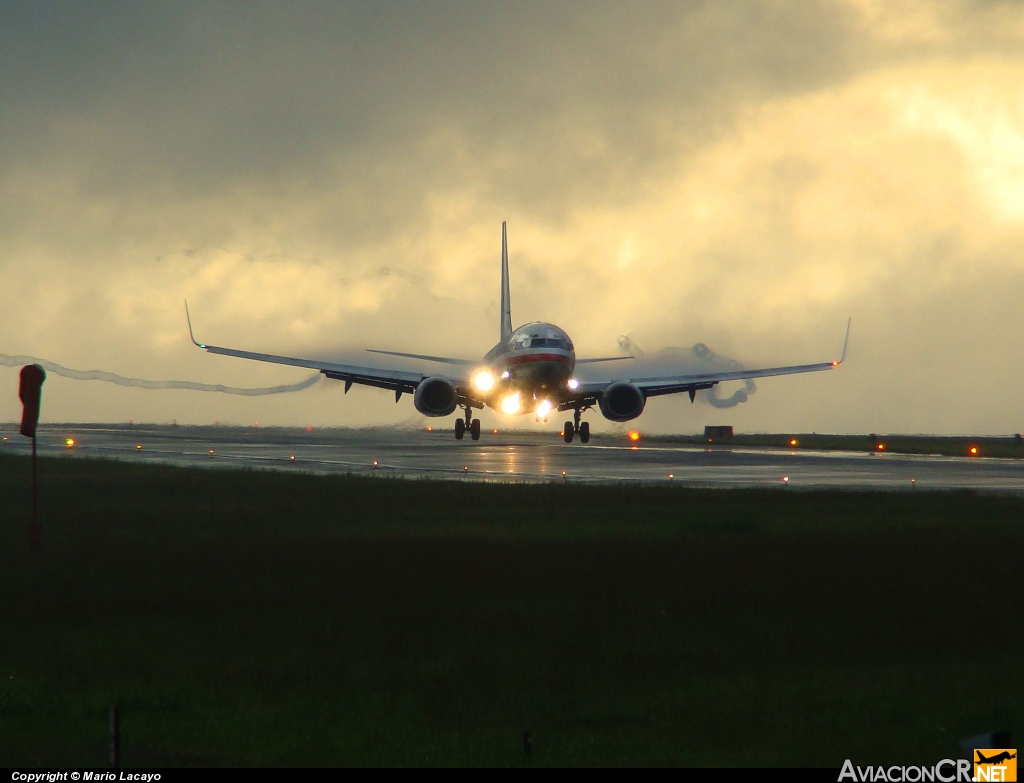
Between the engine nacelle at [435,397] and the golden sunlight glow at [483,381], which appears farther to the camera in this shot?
the golden sunlight glow at [483,381]

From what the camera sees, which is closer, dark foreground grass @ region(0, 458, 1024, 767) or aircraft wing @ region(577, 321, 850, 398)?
dark foreground grass @ region(0, 458, 1024, 767)

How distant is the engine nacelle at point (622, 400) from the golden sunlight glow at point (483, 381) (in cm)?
643

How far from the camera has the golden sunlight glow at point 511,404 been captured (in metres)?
59.5

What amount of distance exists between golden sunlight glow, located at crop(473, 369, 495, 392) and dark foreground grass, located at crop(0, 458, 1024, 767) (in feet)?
122

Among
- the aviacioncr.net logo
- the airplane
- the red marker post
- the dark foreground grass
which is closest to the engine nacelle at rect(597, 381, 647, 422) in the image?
the airplane

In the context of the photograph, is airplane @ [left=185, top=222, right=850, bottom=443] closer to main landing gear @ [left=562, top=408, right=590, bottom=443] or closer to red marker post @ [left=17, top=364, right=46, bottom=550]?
main landing gear @ [left=562, top=408, right=590, bottom=443]

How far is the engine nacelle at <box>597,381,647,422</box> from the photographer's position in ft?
211

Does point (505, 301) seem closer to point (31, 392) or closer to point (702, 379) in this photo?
point (702, 379)

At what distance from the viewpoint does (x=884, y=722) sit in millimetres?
10367

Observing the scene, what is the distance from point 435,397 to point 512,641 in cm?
4945

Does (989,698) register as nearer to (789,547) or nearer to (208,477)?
(789,547)

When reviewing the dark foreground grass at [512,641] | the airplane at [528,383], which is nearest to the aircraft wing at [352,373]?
the airplane at [528,383]

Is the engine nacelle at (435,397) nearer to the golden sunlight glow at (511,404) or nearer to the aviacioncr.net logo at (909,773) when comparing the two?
the golden sunlight glow at (511,404)

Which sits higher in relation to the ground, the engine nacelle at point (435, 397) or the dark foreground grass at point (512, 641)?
the engine nacelle at point (435, 397)
